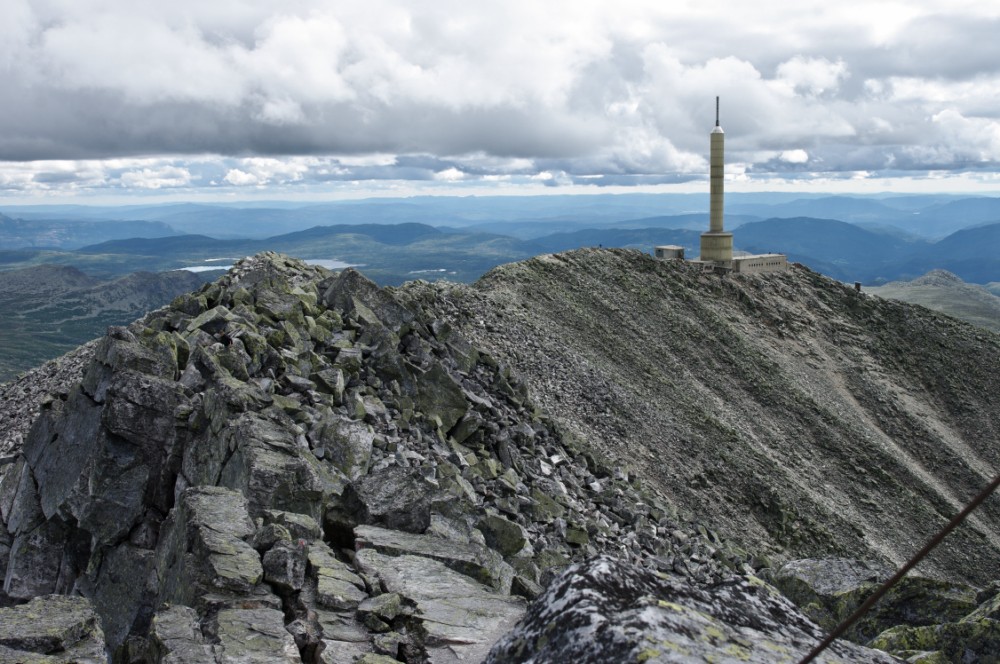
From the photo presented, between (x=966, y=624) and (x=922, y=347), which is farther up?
(x=966, y=624)

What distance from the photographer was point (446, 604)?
1545 cm

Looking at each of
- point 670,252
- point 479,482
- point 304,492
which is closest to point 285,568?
point 304,492

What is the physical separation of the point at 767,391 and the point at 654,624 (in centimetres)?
5863

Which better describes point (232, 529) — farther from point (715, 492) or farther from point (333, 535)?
point (715, 492)

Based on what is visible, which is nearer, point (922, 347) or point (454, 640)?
point (454, 640)

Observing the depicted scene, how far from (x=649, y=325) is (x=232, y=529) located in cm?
5376

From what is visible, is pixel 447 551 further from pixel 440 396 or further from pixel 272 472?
pixel 440 396

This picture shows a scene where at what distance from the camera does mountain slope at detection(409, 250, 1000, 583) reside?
4944 cm

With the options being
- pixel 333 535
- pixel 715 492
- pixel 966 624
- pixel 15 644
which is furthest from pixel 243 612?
pixel 715 492

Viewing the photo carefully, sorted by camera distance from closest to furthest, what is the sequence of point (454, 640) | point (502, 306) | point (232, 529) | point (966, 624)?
point (966, 624) < point (454, 640) < point (232, 529) < point (502, 306)

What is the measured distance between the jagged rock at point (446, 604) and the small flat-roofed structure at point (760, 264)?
76.2 m

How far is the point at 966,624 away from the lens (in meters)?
12.9

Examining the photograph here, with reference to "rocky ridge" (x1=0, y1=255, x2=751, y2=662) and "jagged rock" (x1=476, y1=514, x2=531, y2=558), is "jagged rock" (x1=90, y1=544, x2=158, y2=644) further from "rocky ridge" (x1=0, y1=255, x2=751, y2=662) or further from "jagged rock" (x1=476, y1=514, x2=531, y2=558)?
"jagged rock" (x1=476, y1=514, x2=531, y2=558)

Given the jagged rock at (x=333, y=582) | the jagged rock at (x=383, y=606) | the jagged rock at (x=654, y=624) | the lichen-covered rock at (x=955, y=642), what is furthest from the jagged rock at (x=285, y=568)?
the lichen-covered rock at (x=955, y=642)
